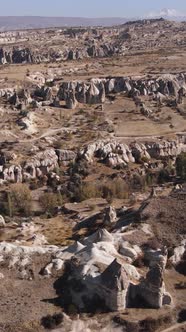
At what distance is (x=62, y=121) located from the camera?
9631 cm

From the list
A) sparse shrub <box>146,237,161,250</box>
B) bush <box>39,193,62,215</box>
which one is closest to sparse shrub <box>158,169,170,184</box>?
bush <box>39,193,62,215</box>

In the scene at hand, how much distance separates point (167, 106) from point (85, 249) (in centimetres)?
7074

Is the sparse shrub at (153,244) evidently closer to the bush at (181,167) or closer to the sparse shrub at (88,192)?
the sparse shrub at (88,192)

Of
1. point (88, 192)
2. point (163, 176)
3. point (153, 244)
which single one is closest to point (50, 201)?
point (88, 192)

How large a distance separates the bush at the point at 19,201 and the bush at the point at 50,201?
1543mm

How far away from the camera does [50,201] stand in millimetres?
63469

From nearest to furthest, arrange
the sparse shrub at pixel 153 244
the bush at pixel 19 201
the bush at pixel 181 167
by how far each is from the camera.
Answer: the sparse shrub at pixel 153 244
the bush at pixel 19 201
the bush at pixel 181 167

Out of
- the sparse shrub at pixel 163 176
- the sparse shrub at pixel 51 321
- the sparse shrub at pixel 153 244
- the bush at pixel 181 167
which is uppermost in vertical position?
the sparse shrub at pixel 153 244

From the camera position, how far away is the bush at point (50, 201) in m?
62.1

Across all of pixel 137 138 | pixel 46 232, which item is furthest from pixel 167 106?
pixel 46 232

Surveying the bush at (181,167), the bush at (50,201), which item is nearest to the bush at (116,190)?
the bush at (50,201)

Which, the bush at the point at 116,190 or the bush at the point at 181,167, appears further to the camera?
the bush at the point at 181,167

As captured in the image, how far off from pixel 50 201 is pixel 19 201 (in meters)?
3.55

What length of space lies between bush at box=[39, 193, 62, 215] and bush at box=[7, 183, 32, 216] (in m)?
1.54
